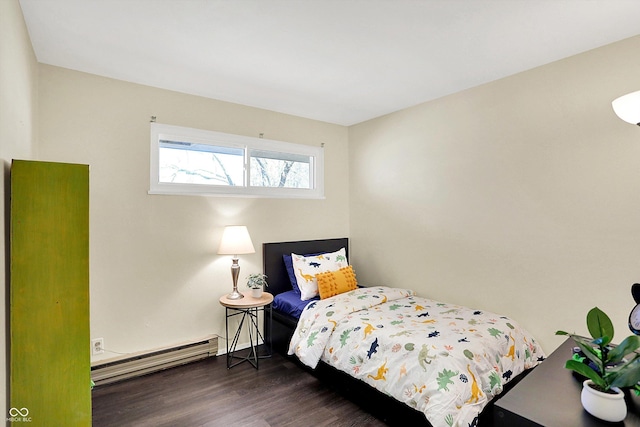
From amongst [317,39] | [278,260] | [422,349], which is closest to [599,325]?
[422,349]

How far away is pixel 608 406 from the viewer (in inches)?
44.9

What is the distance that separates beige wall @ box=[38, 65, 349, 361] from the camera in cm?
259

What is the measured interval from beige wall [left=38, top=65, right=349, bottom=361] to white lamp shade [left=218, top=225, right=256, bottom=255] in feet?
0.60

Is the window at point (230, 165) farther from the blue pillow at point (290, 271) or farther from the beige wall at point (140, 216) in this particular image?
the blue pillow at point (290, 271)

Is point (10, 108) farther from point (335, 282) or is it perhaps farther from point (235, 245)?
point (335, 282)

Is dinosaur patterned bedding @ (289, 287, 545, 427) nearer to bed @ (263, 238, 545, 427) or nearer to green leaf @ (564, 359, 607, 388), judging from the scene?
bed @ (263, 238, 545, 427)

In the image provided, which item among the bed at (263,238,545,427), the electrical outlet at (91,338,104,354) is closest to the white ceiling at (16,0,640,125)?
the bed at (263,238,545,427)

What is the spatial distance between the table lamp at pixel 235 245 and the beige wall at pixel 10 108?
151 centimetres

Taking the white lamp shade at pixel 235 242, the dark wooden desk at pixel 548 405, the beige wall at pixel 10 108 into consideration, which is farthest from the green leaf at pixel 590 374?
the white lamp shade at pixel 235 242

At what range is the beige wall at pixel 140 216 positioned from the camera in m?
2.59

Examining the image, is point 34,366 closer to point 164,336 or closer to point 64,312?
point 64,312

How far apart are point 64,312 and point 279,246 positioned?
2.27 metres

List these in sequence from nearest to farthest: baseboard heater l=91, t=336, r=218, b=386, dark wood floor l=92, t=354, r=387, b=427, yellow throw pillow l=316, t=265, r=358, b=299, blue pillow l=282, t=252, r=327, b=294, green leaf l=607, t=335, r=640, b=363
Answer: green leaf l=607, t=335, r=640, b=363
dark wood floor l=92, t=354, r=387, b=427
baseboard heater l=91, t=336, r=218, b=386
yellow throw pillow l=316, t=265, r=358, b=299
blue pillow l=282, t=252, r=327, b=294

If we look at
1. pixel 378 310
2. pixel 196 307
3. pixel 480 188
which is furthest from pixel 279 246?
pixel 480 188
